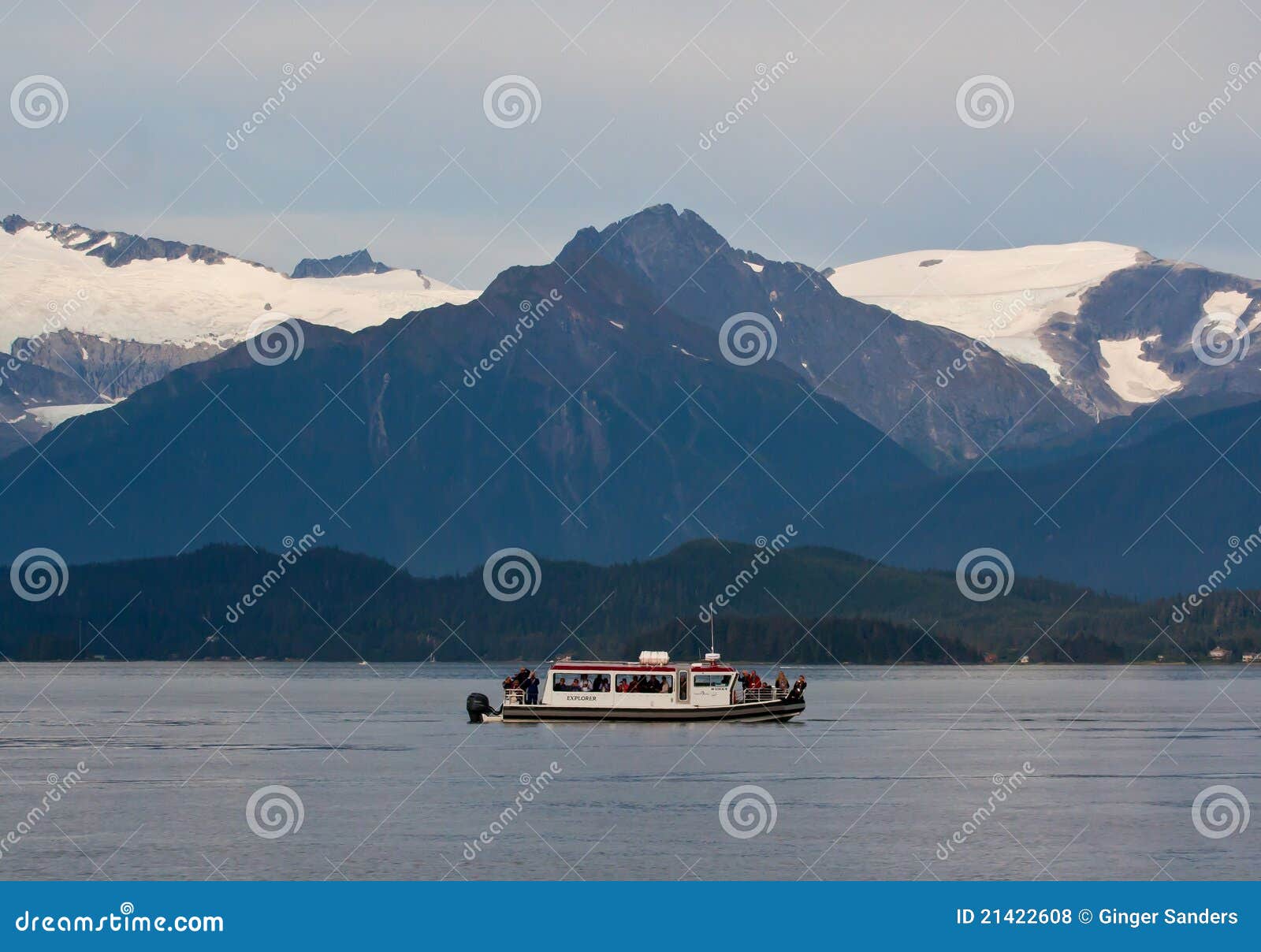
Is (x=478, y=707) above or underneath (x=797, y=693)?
underneath

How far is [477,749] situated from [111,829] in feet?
141

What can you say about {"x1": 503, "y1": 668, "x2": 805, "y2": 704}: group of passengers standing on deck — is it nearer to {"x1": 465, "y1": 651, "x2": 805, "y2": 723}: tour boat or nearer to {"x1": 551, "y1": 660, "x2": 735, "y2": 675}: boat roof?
{"x1": 465, "y1": 651, "x2": 805, "y2": 723}: tour boat

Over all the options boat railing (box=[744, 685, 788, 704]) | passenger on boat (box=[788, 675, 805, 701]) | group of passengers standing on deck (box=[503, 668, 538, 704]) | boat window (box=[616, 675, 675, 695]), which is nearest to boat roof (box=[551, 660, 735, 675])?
boat window (box=[616, 675, 675, 695])

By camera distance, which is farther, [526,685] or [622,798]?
[526,685]

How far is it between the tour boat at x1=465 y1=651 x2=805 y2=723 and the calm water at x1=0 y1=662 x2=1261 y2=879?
6.00 feet

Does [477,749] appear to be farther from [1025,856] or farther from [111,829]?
[1025,856]

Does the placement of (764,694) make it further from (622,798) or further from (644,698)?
(622,798)

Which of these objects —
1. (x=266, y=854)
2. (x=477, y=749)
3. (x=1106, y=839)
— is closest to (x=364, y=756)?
(x=477, y=749)

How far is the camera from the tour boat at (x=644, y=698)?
150 meters

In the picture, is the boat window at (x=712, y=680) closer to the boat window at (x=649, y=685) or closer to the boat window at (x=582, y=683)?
the boat window at (x=649, y=685)

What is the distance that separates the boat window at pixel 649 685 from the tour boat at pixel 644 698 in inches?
2.3

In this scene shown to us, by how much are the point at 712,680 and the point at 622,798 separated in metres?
58.2

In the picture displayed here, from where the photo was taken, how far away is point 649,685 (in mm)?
152000

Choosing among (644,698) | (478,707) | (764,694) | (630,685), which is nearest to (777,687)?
(764,694)
